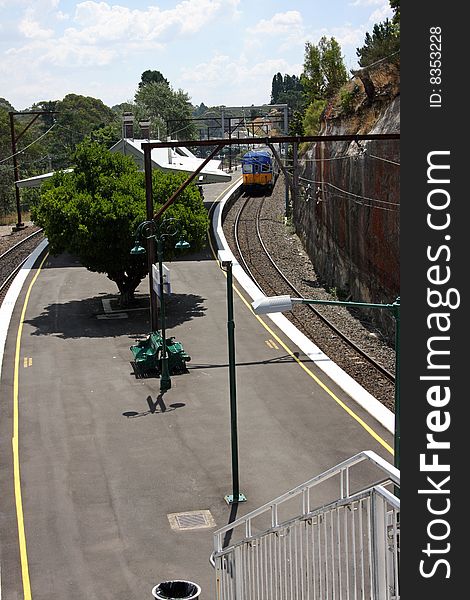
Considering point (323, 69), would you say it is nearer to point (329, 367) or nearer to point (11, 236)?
point (11, 236)

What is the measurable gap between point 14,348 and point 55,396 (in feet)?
18.3

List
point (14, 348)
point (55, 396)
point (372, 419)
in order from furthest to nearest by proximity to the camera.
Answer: point (14, 348)
point (55, 396)
point (372, 419)

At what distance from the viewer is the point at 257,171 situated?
65.4 metres

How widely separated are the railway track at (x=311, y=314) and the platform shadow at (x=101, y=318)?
152 inches

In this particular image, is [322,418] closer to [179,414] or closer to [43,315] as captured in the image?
[179,414]

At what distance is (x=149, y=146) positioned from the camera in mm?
24188

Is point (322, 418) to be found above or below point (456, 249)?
below

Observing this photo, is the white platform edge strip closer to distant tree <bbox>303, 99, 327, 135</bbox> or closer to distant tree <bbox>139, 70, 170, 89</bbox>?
distant tree <bbox>303, 99, 327, 135</bbox>

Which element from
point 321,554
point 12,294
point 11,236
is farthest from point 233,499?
point 11,236

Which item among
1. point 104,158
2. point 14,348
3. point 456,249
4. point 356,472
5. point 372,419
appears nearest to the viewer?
point 456,249

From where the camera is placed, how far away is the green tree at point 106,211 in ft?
102

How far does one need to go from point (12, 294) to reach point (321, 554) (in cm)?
3064

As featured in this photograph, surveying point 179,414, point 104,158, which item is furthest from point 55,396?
point 104,158

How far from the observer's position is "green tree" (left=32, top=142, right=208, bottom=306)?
31.2m
